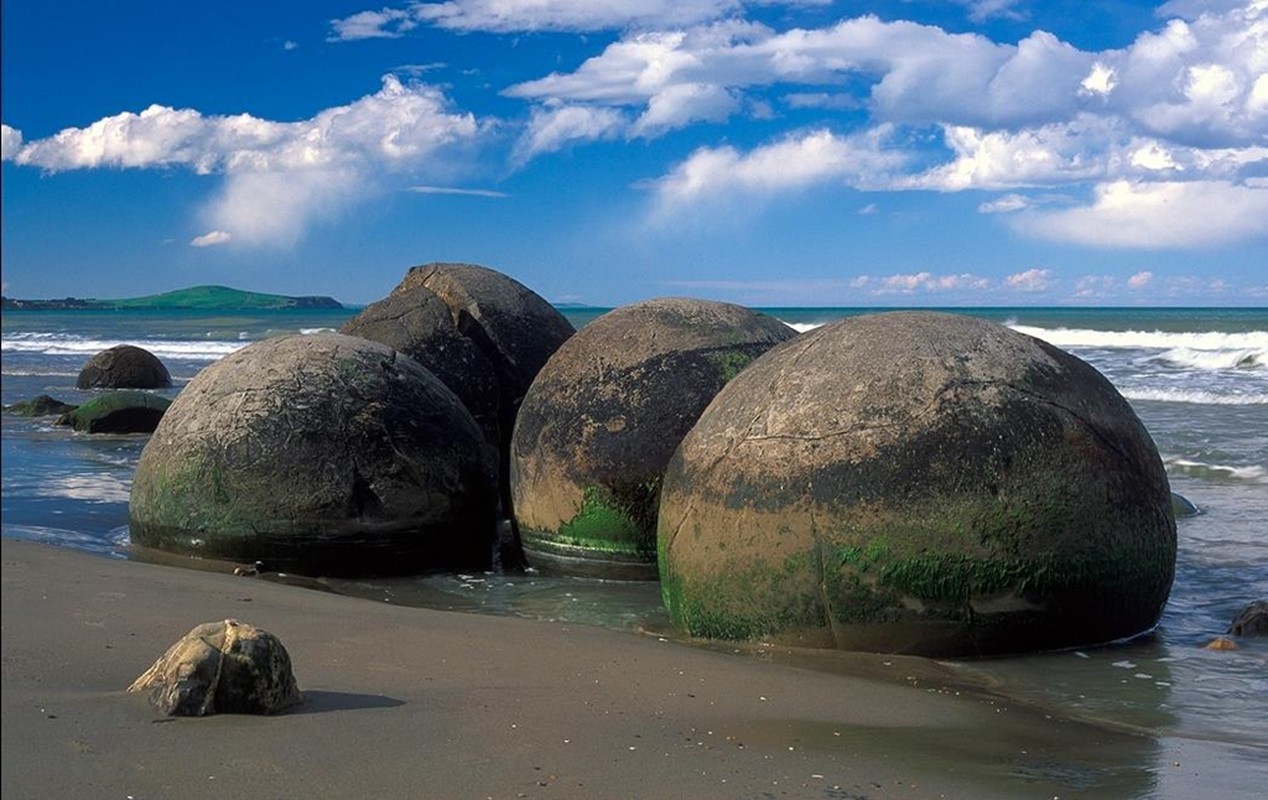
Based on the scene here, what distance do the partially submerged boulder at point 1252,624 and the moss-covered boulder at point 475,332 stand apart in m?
5.60

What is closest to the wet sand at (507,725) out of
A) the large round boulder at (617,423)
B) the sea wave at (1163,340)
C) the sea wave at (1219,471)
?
the large round boulder at (617,423)

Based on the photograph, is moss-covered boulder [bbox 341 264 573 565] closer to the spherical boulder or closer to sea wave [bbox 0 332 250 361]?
the spherical boulder

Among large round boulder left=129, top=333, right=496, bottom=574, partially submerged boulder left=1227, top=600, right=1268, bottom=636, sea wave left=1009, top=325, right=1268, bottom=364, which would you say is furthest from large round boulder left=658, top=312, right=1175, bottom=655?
sea wave left=1009, top=325, right=1268, bottom=364

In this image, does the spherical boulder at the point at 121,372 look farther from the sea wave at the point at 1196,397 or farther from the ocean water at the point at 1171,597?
→ the sea wave at the point at 1196,397

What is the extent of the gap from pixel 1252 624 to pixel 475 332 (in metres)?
6.35

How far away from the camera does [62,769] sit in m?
3.92

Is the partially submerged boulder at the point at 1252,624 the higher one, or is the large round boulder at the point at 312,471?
the large round boulder at the point at 312,471

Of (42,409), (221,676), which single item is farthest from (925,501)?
(42,409)

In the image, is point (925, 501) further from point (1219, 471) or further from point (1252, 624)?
point (1219, 471)

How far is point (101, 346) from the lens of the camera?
5284 cm

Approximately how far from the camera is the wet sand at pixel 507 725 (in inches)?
163

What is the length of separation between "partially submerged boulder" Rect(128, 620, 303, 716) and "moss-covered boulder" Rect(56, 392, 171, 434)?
46.9 feet

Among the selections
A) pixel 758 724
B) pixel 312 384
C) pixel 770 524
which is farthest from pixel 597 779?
pixel 312 384

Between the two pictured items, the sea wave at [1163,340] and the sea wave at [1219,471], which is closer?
the sea wave at [1219,471]
